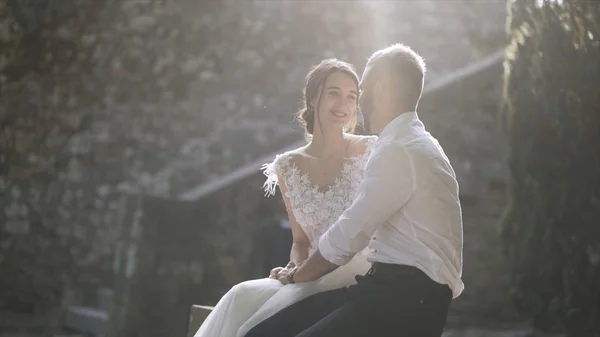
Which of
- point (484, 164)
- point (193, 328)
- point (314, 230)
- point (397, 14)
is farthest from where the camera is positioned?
point (397, 14)

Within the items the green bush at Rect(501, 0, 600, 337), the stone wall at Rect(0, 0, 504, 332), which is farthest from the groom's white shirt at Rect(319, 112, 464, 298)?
the stone wall at Rect(0, 0, 504, 332)

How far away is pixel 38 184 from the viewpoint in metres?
8.77

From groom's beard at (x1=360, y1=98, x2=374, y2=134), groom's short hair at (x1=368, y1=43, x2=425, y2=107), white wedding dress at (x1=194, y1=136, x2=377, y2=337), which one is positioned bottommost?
white wedding dress at (x1=194, y1=136, x2=377, y2=337)

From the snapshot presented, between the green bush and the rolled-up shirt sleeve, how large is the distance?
1965 millimetres

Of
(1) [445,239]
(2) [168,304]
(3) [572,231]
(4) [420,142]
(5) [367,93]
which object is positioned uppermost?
(5) [367,93]

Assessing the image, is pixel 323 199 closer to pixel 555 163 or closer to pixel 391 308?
pixel 391 308

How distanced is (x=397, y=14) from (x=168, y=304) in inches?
177

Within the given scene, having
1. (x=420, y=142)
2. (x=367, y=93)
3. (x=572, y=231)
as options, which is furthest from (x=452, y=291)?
(x=572, y=231)

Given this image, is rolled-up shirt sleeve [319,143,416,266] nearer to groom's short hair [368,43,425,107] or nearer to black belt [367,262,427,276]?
black belt [367,262,427,276]

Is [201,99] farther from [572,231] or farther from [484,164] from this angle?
[572,231]

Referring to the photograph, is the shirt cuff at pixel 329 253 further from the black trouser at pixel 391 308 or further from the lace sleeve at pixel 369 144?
the lace sleeve at pixel 369 144

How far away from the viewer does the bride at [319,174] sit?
296 centimetres

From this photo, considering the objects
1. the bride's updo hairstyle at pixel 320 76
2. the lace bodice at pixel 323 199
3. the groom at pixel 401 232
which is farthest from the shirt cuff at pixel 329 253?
the bride's updo hairstyle at pixel 320 76

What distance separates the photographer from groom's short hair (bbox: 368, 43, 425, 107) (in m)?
2.47
